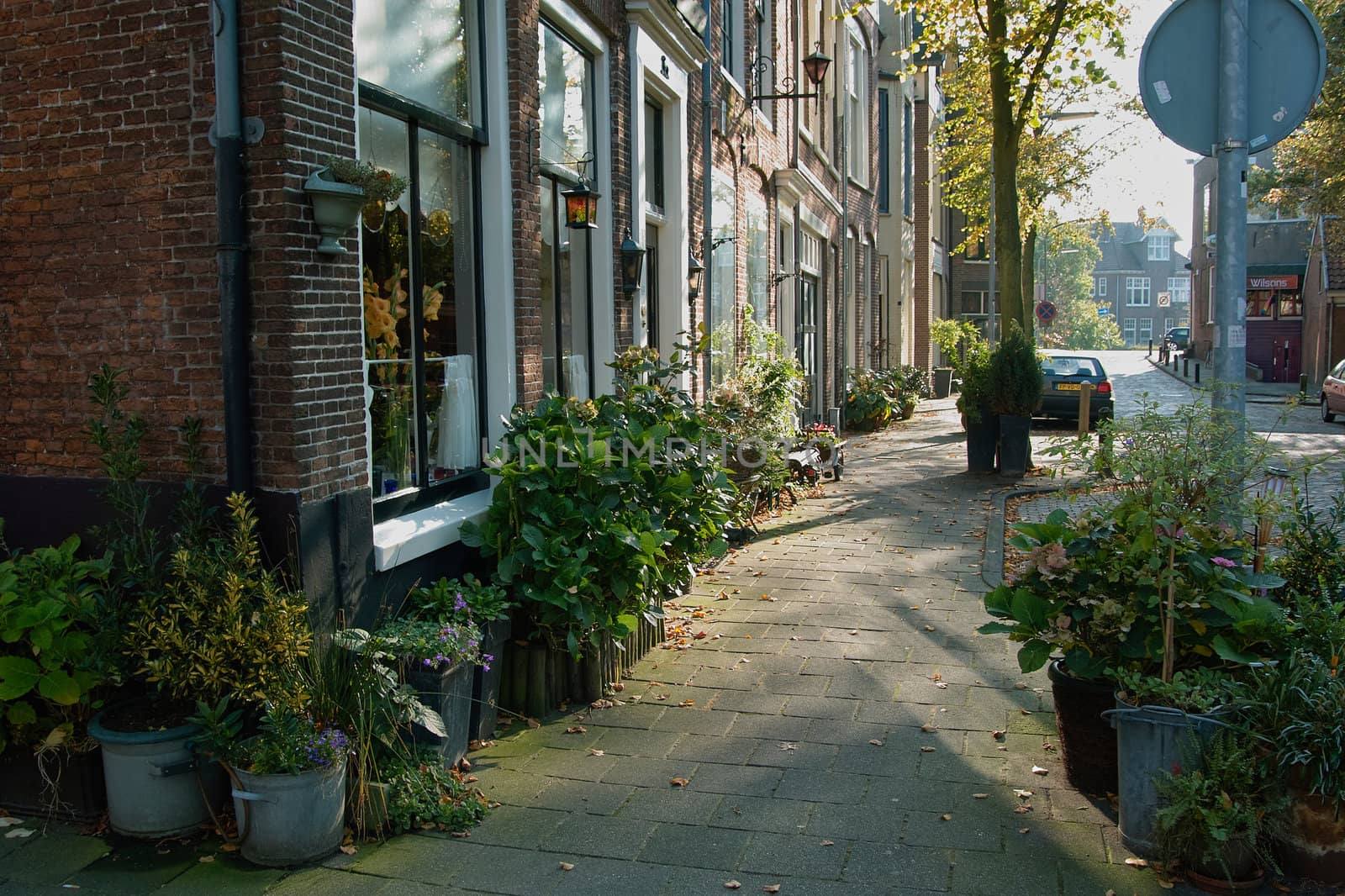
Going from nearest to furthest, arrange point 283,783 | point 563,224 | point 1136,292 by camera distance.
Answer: point 283,783, point 563,224, point 1136,292

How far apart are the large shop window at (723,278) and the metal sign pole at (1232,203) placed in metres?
7.63

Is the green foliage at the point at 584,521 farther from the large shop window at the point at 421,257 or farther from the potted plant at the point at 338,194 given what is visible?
the potted plant at the point at 338,194

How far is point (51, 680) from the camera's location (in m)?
4.28

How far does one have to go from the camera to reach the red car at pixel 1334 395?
73.5 ft

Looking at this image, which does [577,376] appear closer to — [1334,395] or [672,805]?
[672,805]

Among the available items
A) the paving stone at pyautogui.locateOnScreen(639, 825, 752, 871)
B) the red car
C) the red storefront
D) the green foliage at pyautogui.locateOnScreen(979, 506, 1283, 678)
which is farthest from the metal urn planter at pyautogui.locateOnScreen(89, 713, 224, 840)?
the red storefront

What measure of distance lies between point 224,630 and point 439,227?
9.32 ft

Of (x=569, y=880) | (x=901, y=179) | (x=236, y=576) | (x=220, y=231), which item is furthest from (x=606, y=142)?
(x=901, y=179)

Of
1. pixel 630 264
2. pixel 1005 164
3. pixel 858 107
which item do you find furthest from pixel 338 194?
pixel 858 107

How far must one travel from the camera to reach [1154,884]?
152 inches

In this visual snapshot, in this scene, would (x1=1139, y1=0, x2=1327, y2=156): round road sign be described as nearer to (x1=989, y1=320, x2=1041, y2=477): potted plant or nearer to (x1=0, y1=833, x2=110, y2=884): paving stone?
(x1=0, y1=833, x2=110, y2=884): paving stone

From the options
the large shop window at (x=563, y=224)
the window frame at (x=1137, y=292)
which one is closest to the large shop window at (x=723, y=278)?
the large shop window at (x=563, y=224)

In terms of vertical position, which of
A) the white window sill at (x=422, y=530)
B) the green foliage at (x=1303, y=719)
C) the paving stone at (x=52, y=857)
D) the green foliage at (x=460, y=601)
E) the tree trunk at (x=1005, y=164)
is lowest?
the paving stone at (x=52, y=857)

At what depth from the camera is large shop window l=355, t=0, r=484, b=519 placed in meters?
5.66
